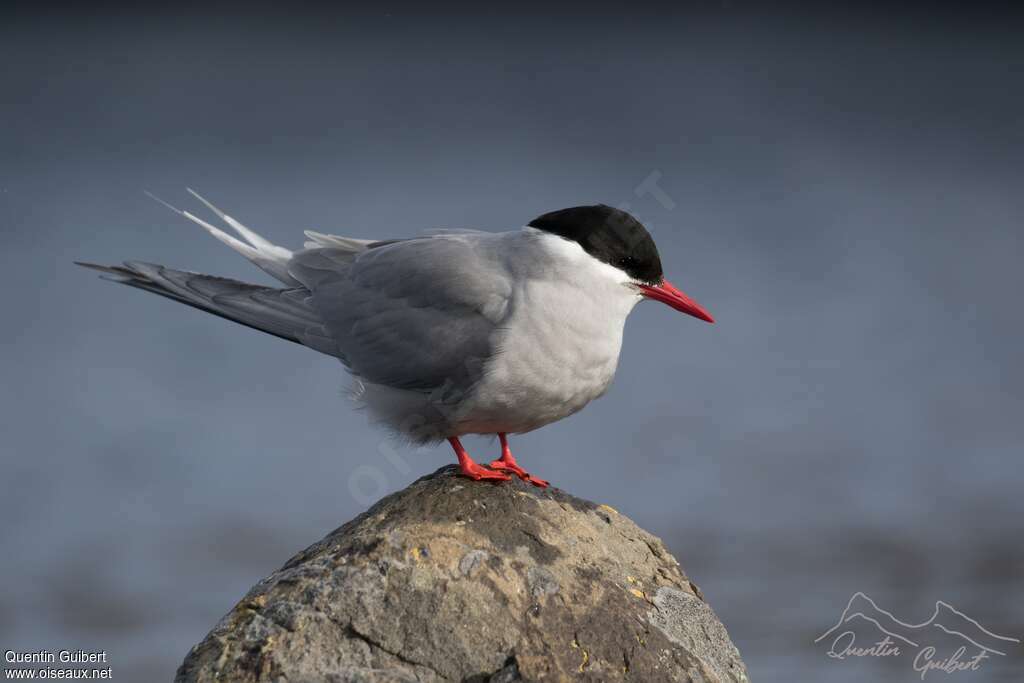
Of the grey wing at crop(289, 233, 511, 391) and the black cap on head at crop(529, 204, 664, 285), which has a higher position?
the black cap on head at crop(529, 204, 664, 285)

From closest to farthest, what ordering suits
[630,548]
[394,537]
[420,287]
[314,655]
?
[314,655]
[394,537]
[630,548]
[420,287]

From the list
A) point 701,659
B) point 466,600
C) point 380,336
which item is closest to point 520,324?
point 380,336

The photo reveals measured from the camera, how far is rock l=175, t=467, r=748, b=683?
14.1 feet

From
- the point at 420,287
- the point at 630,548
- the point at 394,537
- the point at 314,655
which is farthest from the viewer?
A: the point at 420,287

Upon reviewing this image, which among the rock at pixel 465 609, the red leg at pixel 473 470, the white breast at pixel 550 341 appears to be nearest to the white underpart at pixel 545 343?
the white breast at pixel 550 341

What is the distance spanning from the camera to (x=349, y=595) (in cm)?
439

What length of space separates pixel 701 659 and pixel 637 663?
0.33 m

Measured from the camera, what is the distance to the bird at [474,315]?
5.03 metres

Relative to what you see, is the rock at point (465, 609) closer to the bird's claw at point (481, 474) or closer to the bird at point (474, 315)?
the bird's claw at point (481, 474)

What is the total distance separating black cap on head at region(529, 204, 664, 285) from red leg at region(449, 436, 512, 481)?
3.31 ft

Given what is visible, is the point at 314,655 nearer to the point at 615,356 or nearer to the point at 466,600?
the point at 466,600

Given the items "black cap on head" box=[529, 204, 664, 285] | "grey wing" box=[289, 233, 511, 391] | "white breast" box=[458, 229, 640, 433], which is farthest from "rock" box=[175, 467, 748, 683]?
"black cap on head" box=[529, 204, 664, 285]

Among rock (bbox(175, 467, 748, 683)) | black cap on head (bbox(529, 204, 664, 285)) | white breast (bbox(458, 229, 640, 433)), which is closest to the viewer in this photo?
rock (bbox(175, 467, 748, 683))

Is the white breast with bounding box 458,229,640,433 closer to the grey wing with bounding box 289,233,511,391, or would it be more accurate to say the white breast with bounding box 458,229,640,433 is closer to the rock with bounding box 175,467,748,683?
the grey wing with bounding box 289,233,511,391
